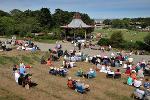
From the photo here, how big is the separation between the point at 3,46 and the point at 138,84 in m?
17.2

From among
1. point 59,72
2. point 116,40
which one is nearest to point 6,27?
point 116,40

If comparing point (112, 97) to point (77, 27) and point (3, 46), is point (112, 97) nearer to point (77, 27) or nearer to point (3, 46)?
point (3, 46)

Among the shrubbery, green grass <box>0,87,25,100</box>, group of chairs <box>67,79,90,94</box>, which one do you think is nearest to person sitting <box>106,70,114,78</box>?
group of chairs <box>67,79,90,94</box>

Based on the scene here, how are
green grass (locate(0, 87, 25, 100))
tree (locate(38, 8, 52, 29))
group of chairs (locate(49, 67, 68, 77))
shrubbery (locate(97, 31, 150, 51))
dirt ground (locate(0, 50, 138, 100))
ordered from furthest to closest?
tree (locate(38, 8, 52, 29)) < shrubbery (locate(97, 31, 150, 51)) < group of chairs (locate(49, 67, 68, 77)) < dirt ground (locate(0, 50, 138, 100)) < green grass (locate(0, 87, 25, 100))

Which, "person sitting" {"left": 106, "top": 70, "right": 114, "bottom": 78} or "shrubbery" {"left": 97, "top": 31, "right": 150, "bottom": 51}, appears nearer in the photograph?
"person sitting" {"left": 106, "top": 70, "right": 114, "bottom": 78}

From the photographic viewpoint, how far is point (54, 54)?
3400cm

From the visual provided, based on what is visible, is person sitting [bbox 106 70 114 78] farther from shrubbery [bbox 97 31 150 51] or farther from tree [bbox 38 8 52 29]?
tree [bbox 38 8 52 29]

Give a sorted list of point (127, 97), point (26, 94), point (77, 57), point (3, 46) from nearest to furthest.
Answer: point (26, 94)
point (127, 97)
point (77, 57)
point (3, 46)

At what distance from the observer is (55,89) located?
71.4 ft

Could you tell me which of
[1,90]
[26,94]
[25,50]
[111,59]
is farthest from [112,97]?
[25,50]

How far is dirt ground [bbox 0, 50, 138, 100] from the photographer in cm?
1998

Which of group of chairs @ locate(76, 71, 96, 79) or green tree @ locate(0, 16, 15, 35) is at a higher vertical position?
green tree @ locate(0, 16, 15, 35)

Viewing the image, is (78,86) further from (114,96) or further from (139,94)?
(139,94)

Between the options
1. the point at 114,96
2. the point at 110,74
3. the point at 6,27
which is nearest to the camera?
the point at 114,96
